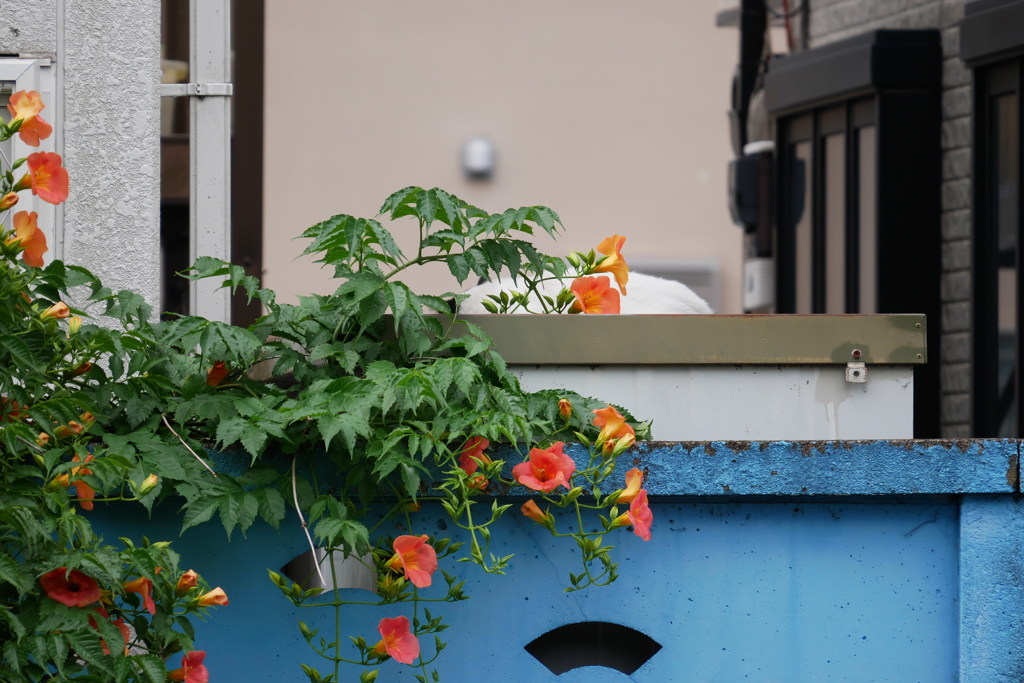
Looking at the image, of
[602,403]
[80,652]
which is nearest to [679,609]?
[602,403]

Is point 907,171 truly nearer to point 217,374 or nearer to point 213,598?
point 217,374

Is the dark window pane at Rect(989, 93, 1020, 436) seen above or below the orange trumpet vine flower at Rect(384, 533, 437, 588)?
above

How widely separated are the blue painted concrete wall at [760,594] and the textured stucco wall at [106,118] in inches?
27.9

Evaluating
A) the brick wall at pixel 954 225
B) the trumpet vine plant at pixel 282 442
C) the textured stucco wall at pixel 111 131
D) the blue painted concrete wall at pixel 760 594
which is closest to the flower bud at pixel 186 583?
the trumpet vine plant at pixel 282 442

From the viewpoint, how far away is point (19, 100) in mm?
1661

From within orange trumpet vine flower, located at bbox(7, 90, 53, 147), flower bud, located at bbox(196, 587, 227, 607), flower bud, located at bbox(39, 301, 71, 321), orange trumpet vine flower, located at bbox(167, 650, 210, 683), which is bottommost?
orange trumpet vine flower, located at bbox(167, 650, 210, 683)

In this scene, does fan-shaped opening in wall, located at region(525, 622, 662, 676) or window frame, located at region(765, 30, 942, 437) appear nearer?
fan-shaped opening in wall, located at region(525, 622, 662, 676)

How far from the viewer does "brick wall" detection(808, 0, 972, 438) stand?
17.0 feet

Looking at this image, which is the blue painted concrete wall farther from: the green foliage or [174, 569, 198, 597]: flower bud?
[174, 569, 198, 597]: flower bud

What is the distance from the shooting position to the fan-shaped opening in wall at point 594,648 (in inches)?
85.1

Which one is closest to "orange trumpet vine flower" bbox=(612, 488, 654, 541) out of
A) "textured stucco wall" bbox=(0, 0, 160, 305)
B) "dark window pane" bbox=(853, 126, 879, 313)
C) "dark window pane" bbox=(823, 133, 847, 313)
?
"textured stucco wall" bbox=(0, 0, 160, 305)

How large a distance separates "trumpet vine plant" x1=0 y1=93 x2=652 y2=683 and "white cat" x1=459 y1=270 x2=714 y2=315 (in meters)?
0.40

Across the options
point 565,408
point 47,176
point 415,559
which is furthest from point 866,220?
point 47,176

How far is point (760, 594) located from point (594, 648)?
36 cm
